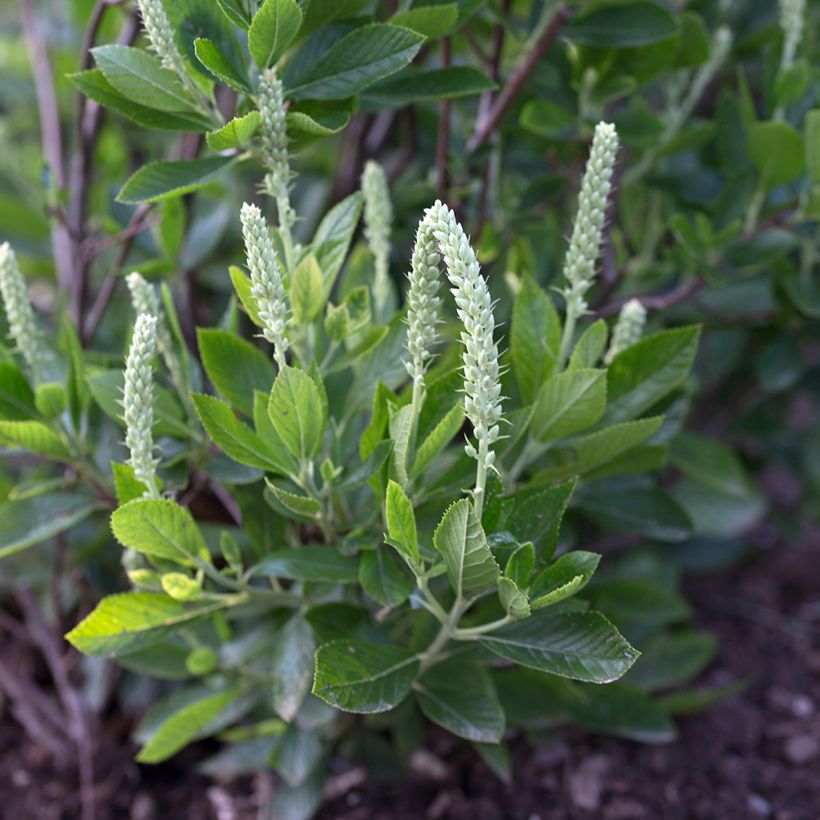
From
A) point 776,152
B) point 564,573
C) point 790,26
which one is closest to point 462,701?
point 564,573

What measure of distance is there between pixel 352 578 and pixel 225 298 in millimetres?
1191

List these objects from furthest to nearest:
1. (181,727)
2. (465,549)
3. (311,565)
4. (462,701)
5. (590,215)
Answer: (181,727) < (462,701) < (311,565) < (590,215) < (465,549)

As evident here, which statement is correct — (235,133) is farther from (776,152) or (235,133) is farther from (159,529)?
→ (776,152)

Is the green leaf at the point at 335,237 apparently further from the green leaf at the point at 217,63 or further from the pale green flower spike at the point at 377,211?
the green leaf at the point at 217,63

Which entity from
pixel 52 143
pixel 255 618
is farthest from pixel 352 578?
pixel 52 143

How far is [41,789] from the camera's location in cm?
185

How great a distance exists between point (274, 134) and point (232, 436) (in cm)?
32

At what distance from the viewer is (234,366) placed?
118cm

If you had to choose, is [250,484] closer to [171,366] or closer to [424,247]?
[171,366]

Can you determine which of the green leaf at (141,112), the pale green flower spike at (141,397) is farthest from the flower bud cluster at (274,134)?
the pale green flower spike at (141,397)

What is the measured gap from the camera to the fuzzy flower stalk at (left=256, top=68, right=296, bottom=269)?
3.40 feet

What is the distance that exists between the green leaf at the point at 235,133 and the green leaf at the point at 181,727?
0.81 meters

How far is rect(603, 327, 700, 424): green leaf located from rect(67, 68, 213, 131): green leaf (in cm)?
57

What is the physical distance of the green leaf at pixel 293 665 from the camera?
4.19ft
